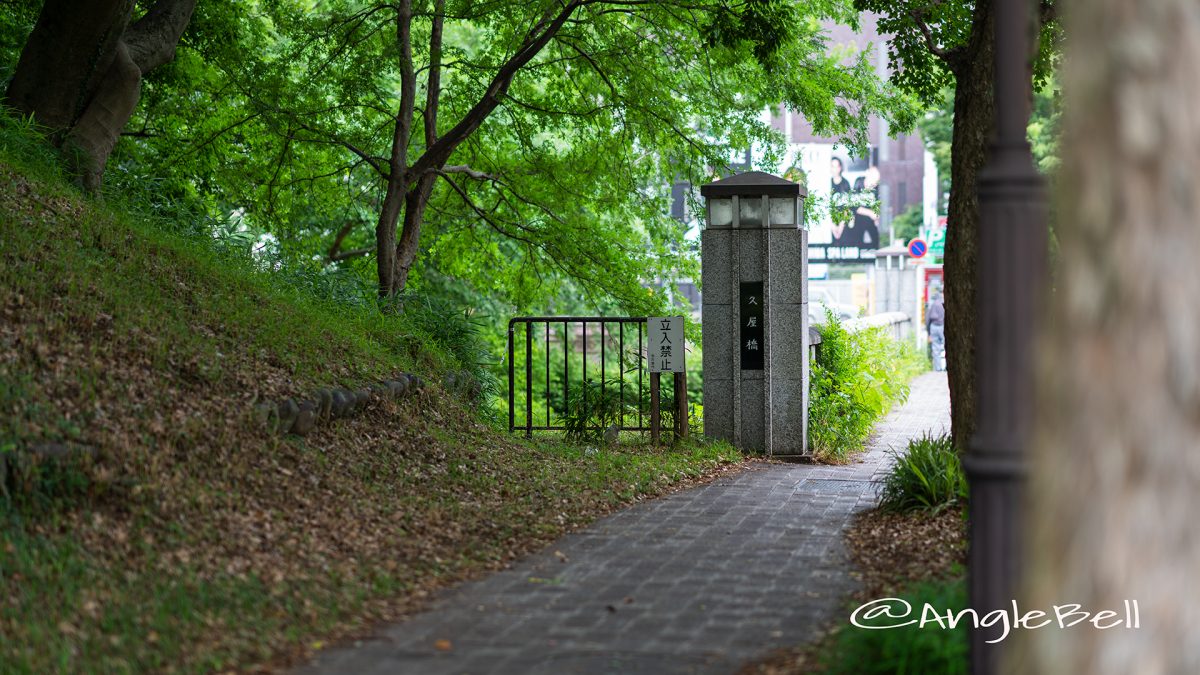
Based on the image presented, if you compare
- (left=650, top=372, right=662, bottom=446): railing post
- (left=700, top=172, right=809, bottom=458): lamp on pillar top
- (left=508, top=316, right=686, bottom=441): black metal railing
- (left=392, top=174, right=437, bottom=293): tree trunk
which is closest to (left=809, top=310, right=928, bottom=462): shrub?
(left=700, top=172, right=809, bottom=458): lamp on pillar top

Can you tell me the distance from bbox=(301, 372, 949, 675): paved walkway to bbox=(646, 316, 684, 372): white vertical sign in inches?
118

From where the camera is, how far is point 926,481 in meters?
8.02

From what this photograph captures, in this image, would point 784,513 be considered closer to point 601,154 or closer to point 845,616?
point 845,616

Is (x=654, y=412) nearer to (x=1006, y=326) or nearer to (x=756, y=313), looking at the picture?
(x=756, y=313)

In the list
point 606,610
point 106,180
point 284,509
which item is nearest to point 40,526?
point 284,509

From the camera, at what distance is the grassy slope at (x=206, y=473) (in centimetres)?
517

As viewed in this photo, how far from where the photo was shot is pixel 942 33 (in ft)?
37.5

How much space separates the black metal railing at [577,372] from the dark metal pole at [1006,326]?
708 centimetres

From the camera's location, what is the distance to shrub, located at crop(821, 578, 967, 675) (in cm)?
441

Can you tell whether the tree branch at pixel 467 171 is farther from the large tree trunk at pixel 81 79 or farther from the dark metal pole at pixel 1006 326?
the dark metal pole at pixel 1006 326

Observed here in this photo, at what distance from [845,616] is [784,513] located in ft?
10.1

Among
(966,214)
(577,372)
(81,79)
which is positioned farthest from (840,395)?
(577,372)

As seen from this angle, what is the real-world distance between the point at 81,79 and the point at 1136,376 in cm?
1032

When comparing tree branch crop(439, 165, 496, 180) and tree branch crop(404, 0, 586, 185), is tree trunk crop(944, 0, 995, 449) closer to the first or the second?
tree branch crop(404, 0, 586, 185)
